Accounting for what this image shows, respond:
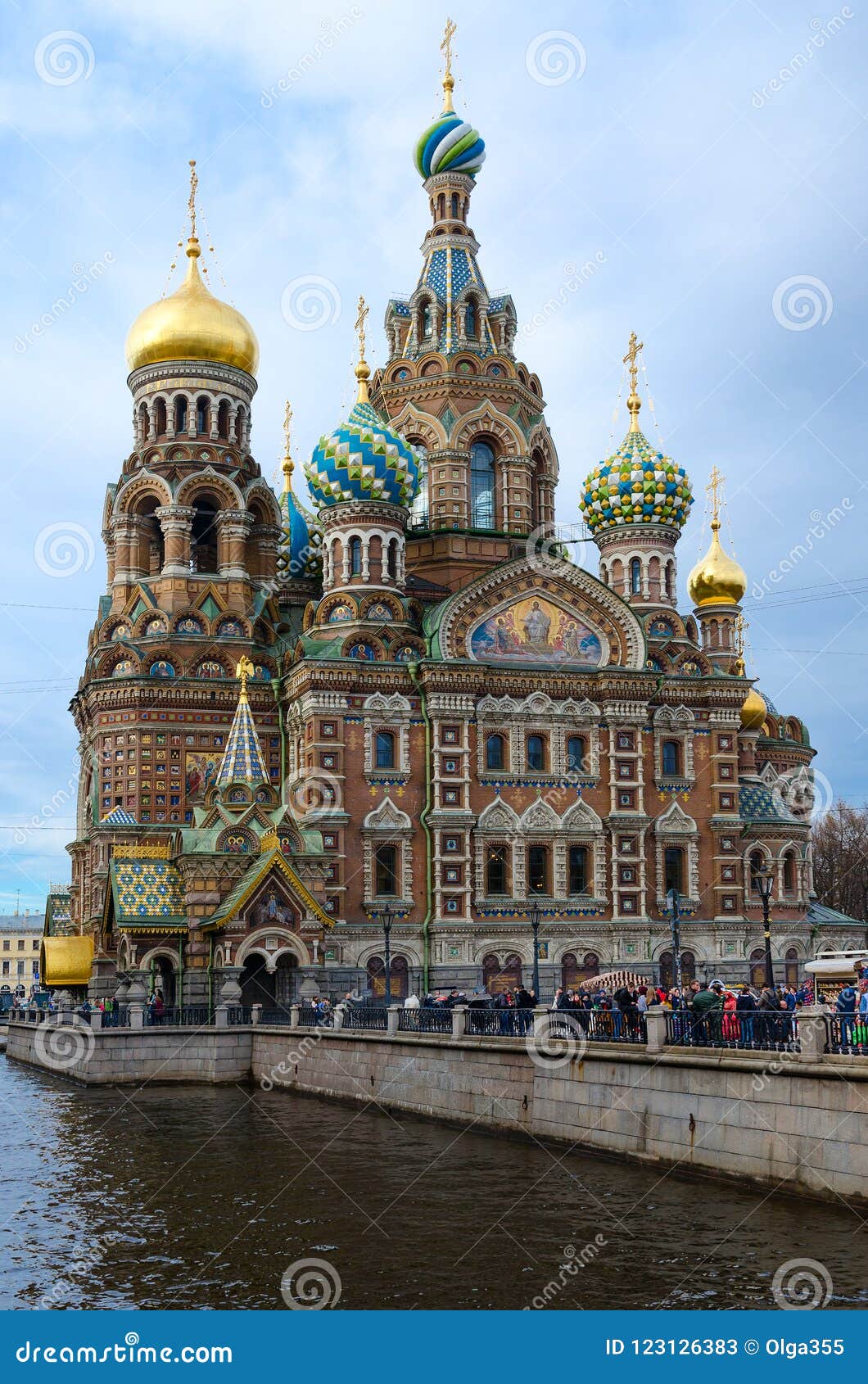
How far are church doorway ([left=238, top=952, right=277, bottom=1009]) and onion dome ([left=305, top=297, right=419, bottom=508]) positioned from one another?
1317 cm

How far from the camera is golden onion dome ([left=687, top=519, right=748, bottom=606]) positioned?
47.0 metres

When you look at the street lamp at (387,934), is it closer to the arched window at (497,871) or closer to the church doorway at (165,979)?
the arched window at (497,871)

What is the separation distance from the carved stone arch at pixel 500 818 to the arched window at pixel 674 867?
4.85 meters

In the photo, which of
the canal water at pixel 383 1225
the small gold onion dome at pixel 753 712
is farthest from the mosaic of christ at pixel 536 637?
the canal water at pixel 383 1225

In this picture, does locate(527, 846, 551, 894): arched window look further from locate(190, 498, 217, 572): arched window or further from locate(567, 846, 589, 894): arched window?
locate(190, 498, 217, 572): arched window

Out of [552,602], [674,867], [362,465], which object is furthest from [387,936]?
[362,465]

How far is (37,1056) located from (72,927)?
931 centimetres

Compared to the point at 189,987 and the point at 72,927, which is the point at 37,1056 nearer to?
the point at 189,987

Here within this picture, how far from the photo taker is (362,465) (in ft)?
137

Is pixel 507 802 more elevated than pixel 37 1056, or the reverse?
pixel 507 802

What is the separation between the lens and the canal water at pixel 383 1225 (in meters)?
13.9

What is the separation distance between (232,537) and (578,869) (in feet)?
46.7

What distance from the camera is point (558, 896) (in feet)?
134
